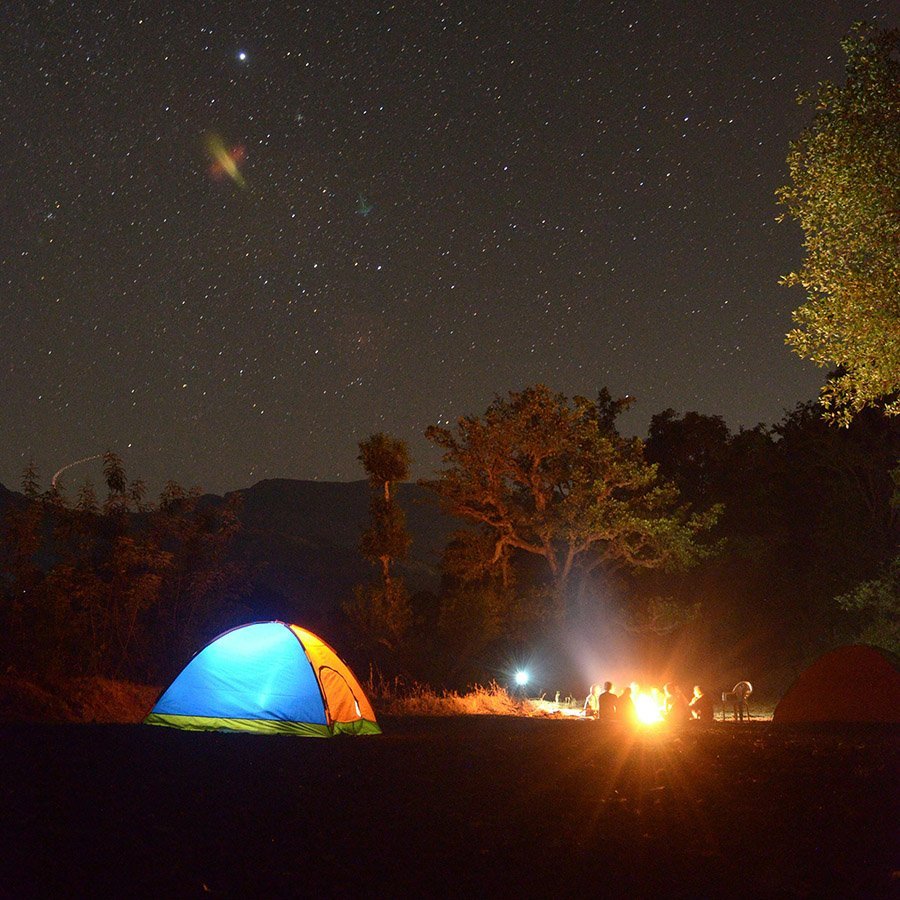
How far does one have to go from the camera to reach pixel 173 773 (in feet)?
26.5

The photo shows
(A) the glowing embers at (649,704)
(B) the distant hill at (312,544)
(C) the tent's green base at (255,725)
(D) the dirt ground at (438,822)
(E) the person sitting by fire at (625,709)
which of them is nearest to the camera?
(D) the dirt ground at (438,822)

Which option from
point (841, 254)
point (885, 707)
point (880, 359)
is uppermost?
point (841, 254)

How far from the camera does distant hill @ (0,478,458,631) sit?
115 ft

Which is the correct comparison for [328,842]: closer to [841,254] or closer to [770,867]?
[770,867]

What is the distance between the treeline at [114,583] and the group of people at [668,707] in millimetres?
10265

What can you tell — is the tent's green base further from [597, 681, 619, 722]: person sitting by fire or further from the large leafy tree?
the large leafy tree

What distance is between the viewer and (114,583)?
909 inches

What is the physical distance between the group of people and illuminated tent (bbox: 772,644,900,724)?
5.01 ft

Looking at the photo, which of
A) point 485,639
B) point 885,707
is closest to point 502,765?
point 885,707

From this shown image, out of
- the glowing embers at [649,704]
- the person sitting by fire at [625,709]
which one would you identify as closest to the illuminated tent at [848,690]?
the glowing embers at [649,704]

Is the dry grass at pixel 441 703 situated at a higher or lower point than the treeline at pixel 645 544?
lower

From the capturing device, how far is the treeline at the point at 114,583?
20766 millimetres

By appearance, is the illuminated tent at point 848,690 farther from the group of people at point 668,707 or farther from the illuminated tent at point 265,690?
the illuminated tent at point 265,690

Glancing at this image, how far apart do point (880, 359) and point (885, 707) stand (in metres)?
7.14
